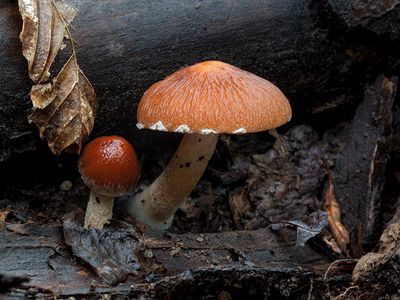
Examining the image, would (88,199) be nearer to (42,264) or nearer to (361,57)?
(42,264)

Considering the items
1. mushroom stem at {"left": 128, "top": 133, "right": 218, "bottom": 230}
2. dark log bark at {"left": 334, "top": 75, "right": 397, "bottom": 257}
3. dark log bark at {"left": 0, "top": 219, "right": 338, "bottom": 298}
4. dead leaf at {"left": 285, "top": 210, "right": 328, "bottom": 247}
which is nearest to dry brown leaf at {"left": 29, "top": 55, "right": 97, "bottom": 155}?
dark log bark at {"left": 0, "top": 219, "right": 338, "bottom": 298}

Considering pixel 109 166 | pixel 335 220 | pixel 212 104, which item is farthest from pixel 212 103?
pixel 335 220

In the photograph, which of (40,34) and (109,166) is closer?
(40,34)

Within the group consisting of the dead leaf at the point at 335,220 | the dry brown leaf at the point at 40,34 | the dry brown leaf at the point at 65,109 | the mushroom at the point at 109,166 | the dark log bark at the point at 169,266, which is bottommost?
the dead leaf at the point at 335,220

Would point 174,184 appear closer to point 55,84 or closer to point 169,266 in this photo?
point 169,266

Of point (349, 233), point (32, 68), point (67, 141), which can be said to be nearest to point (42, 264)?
point (67, 141)

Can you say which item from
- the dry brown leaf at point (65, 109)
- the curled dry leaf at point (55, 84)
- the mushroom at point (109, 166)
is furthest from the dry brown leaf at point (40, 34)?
the mushroom at point (109, 166)

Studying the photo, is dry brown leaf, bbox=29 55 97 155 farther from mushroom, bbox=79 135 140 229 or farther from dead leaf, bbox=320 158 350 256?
dead leaf, bbox=320 158 350 256

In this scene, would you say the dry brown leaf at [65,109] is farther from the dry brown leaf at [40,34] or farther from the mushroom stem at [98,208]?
the mushroom stem at [98,208]
